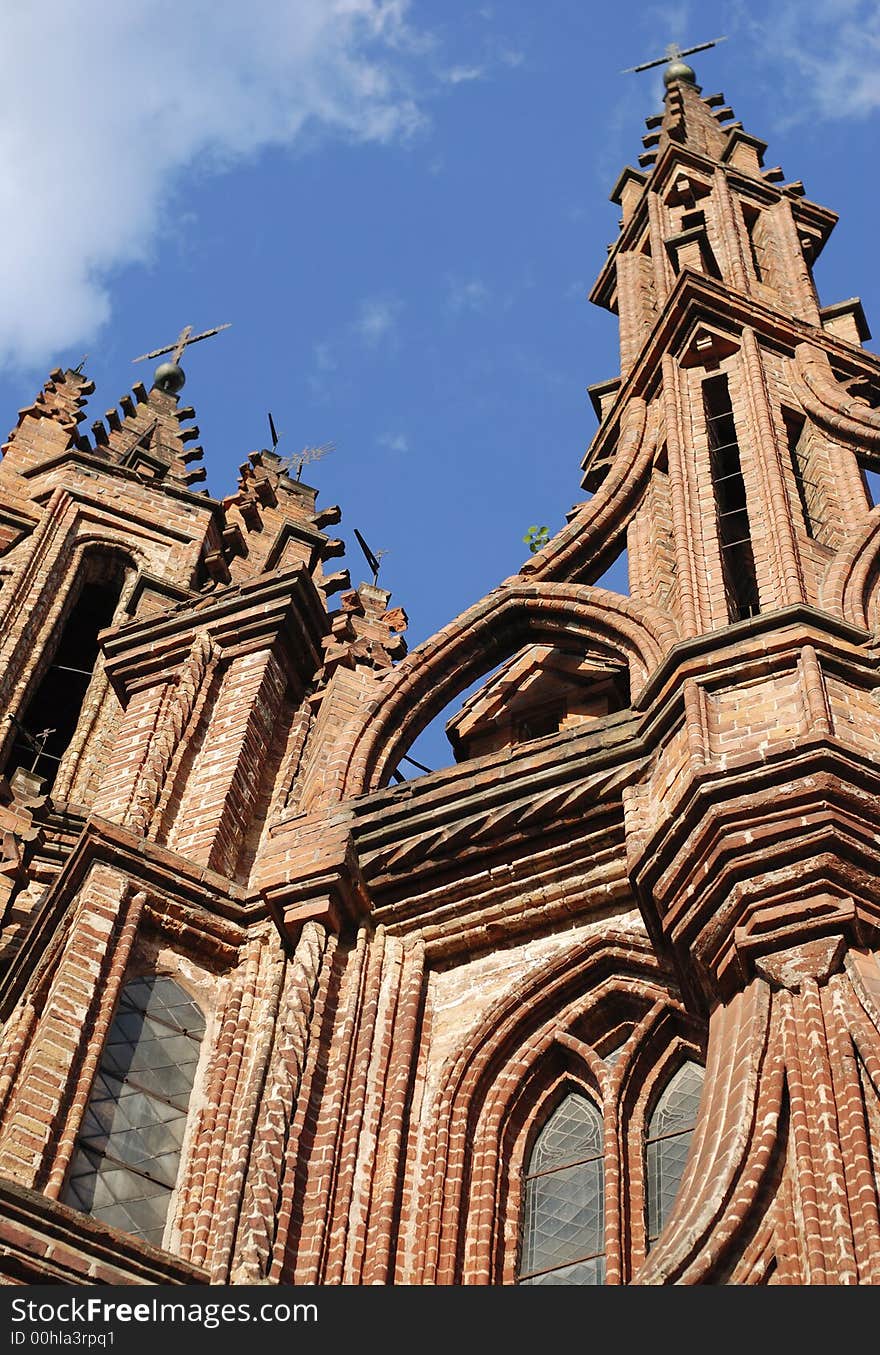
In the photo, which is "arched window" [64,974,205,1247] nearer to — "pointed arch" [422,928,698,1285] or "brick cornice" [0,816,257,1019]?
"brick cornice" [0,816,257,1019]

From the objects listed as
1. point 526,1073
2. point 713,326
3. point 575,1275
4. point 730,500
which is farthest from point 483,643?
point 575,1275

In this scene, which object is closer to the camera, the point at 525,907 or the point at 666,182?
the point at 525,907

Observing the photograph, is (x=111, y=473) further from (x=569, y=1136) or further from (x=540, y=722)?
(x=569, y=1136)

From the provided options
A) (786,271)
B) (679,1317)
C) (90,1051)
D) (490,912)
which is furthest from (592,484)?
(679,1317)

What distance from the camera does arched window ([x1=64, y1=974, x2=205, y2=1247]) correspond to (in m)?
13.5

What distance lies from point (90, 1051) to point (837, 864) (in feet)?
15.6

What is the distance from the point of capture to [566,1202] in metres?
13.5

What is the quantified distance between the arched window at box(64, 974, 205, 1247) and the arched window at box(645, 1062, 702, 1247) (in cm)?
281

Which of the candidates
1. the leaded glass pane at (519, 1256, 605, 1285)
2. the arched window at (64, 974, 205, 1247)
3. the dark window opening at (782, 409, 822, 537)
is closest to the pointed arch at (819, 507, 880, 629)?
the dark window opening at (782, 409, 822, 537)

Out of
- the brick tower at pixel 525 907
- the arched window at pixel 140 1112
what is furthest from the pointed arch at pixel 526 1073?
the arched window at pixel 140 1112

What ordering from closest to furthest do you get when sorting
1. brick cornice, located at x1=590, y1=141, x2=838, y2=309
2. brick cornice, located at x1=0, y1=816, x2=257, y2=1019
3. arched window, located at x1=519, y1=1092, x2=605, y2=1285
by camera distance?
1. arched window, located at x1=519, y1=1092, x2=605, y2=1285
2. brick cornice, located at x1=0, y1=816, x2=257, y2=1019
3. brick cornice, located at x1=590, y1=141, x2=838, y2=309

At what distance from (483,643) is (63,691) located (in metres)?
10.6

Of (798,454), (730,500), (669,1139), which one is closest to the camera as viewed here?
(669,1139)

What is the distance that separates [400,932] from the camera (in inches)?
599
